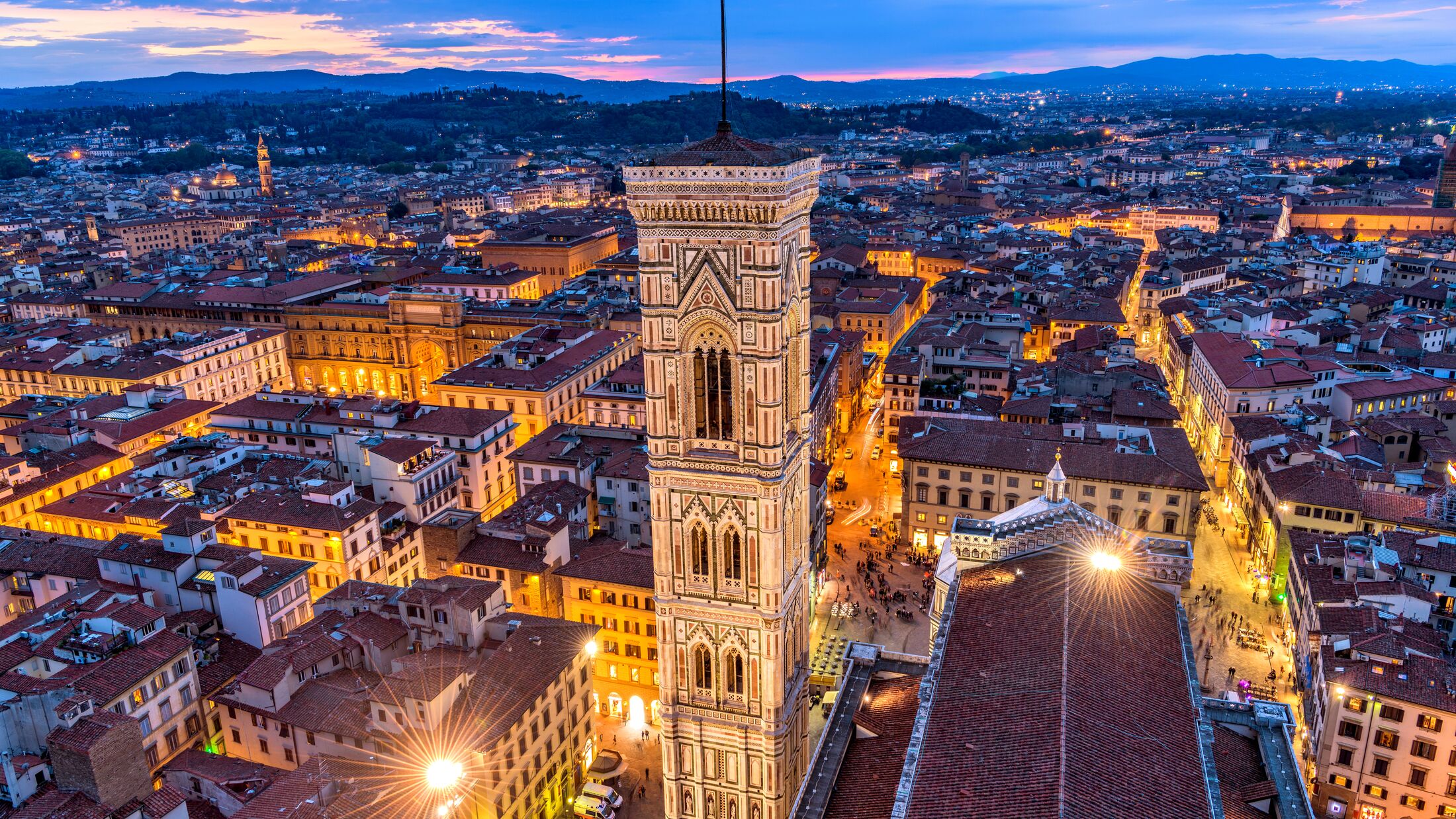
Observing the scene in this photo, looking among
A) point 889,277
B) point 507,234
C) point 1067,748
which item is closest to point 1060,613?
point 1067,748

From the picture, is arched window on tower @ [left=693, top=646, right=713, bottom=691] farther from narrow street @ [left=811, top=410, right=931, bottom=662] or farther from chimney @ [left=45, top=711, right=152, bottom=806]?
chimney @ [left=45, top=711, right=152, bottom=806]

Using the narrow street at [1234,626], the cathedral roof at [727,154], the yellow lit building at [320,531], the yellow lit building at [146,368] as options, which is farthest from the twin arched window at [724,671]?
the yellow lit building at [146,368]

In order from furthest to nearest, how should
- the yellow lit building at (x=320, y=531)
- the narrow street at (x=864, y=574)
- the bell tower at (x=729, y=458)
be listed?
the narrow street at (x=864, y=574), the yellow lit building at (x=320, y=531), the bell tower at (x=729, y=458)

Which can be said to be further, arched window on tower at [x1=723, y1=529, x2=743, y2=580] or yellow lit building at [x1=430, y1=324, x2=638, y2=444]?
yellow lit building at [x1=430, y1=324, x2=638, y2=444]

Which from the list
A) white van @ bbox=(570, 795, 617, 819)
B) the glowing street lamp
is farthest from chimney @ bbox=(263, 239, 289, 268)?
the glowing street lamp

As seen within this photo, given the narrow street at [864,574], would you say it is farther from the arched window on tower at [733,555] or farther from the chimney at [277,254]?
the chimney at [277,254]

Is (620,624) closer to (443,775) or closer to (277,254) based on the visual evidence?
(443,775)
